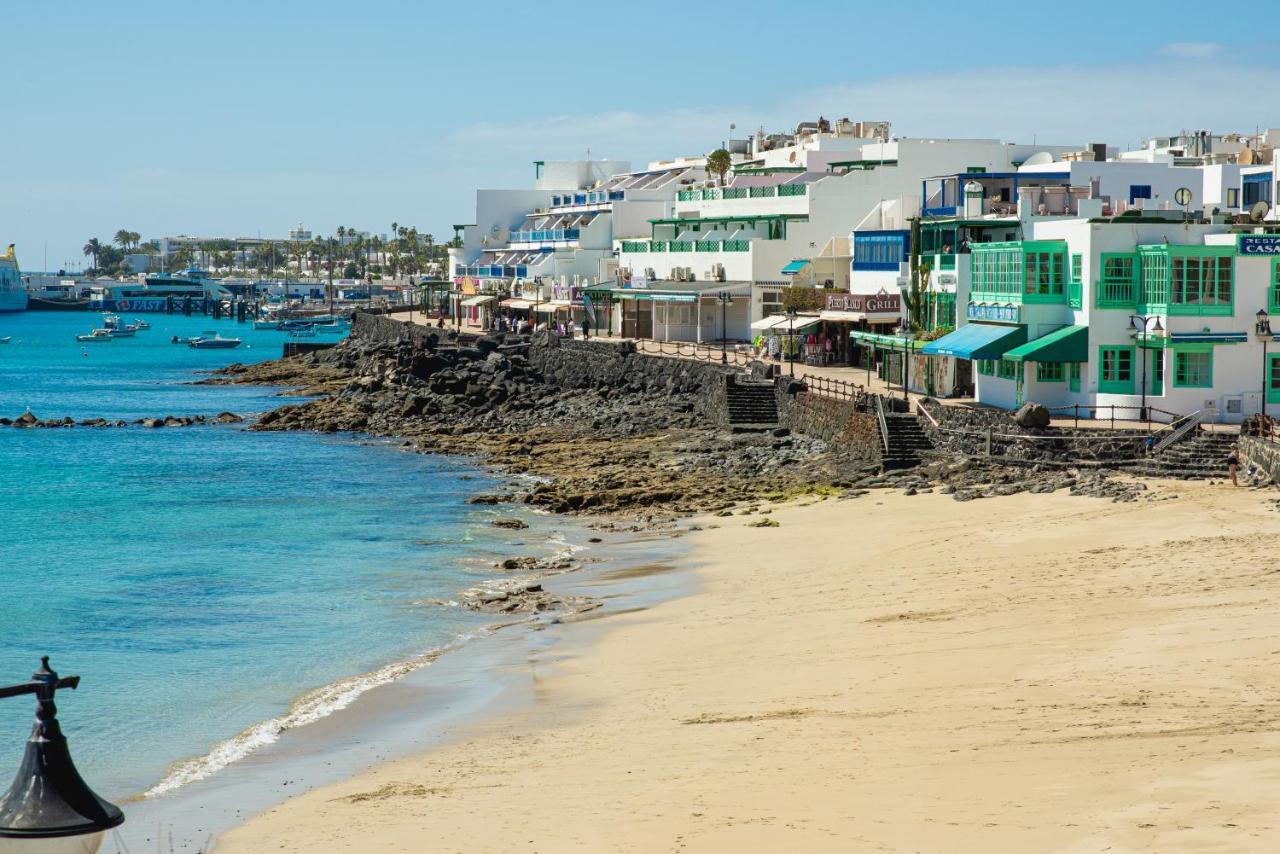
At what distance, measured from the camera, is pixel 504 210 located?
12162 cm

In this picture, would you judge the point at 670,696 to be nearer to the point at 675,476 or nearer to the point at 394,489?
the point at 675,476

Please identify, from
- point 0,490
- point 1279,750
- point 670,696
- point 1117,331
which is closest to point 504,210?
point 0,490

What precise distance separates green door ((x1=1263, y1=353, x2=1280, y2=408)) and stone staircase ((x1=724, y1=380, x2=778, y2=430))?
17.9 metres

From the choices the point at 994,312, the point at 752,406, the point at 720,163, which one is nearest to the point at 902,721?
the point at 994,312

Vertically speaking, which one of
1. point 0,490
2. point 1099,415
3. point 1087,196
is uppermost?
point 1087,196

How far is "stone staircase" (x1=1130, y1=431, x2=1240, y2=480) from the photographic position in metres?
35.1

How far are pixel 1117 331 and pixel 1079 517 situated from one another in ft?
32.7

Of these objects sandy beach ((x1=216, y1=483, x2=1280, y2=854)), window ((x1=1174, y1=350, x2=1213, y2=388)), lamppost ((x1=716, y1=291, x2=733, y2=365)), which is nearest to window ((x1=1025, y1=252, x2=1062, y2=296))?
window ((x1=1174, y1=350, x2=1213, y2=388))

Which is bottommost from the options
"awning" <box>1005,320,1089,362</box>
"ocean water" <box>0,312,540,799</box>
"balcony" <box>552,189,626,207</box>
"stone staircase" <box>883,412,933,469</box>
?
"ocean water" <box>0,312,540,799</box>

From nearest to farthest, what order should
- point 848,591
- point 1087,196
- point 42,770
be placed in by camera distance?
point 42,770, point 848,591, point 1087,196

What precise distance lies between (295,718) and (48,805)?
1769 centimetres

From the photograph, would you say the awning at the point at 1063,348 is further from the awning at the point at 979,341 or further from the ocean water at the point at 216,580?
the ocean water at the point at 216,580

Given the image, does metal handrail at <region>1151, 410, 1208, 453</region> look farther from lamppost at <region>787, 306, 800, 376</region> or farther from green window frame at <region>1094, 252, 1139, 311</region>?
lamppost at <region>787, 306, 800, 376</region>

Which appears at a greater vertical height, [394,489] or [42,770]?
[42,770]
